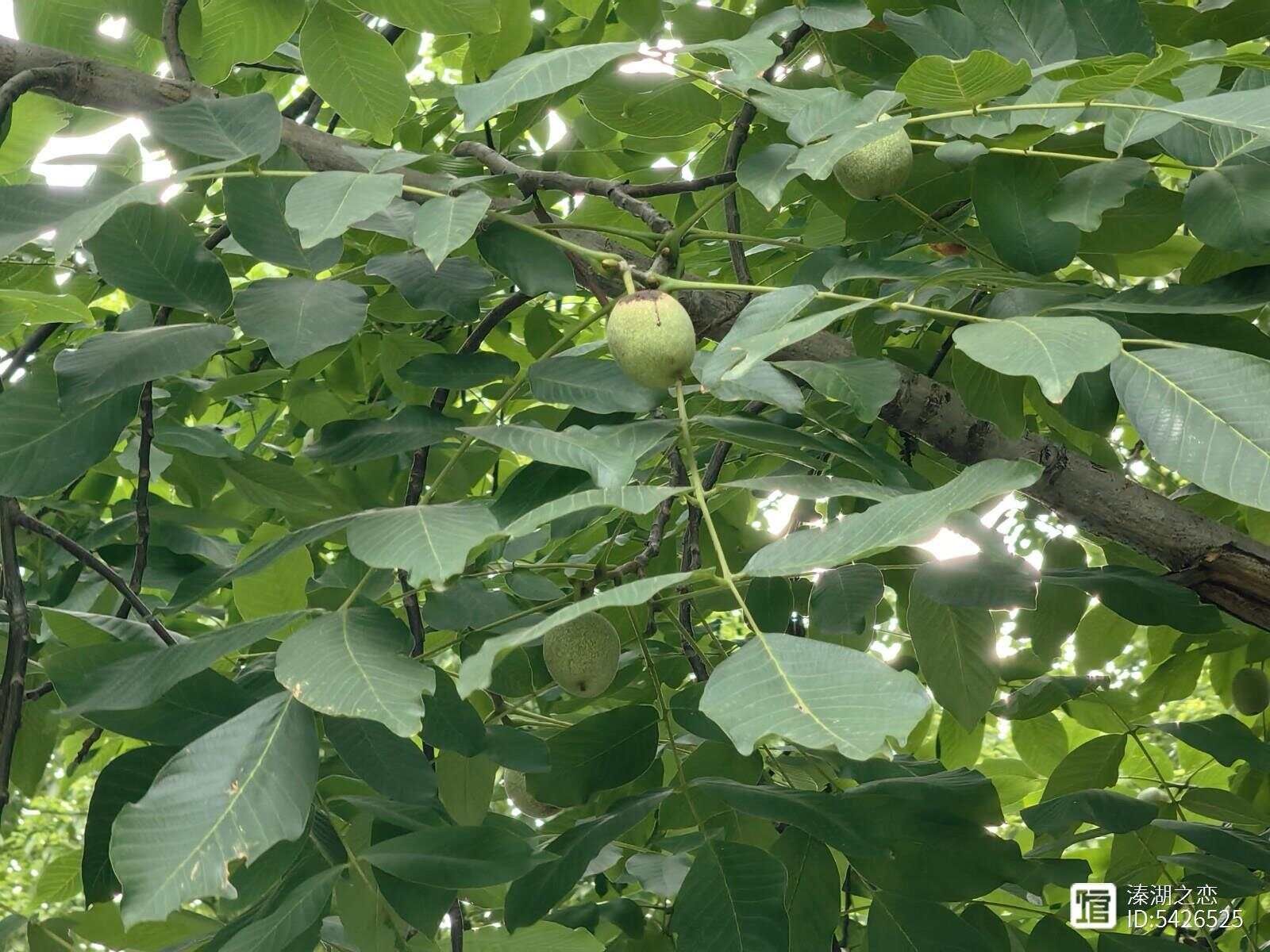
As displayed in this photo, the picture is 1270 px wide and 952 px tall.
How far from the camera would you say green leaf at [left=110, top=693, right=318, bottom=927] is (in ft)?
2.22

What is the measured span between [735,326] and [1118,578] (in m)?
0.57

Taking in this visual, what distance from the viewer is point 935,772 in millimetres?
1279

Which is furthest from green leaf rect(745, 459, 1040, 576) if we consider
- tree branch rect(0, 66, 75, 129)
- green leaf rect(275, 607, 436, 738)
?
tree branch rect(0, 66, 75, 129)

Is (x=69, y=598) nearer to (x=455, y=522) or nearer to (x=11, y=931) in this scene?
(x=11, y=931)

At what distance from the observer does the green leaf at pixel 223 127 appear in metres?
1.01

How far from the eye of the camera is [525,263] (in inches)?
44.1

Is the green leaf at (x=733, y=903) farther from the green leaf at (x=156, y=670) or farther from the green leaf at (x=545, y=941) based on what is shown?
the green leaf at (x=156, y=670)

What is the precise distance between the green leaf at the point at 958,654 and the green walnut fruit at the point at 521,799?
476 millimetres

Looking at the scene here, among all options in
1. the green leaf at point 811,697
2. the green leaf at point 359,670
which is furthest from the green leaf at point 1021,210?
the green leaf at point 359,670

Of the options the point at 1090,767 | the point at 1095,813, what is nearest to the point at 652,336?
the point at 1095,813

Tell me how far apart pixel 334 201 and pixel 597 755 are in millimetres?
593

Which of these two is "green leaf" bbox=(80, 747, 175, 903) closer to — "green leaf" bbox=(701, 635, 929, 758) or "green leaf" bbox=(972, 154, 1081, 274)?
"green leaf" bbox=(701, 635, 929, 758)

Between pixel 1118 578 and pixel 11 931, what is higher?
pixel 1118 578

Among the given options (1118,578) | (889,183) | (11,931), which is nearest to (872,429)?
(1118,578)
